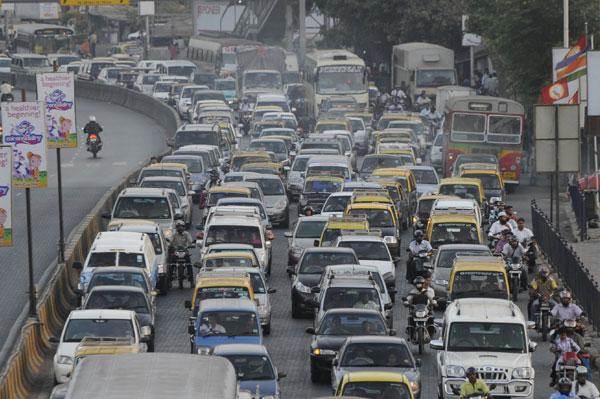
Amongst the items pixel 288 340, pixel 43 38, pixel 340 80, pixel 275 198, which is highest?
pixel 43 38

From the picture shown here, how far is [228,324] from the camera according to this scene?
31.6 meters

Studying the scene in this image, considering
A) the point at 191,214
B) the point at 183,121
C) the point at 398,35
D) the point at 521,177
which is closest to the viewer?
the point at 191,214

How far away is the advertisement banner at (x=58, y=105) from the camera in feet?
135

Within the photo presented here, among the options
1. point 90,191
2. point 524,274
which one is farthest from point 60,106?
point 90,191

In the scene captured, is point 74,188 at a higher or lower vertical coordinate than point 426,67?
lower

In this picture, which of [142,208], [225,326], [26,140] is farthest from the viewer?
[142,208]

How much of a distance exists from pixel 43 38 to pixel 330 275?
346 feet

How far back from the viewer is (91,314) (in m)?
31.6

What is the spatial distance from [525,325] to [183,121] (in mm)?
53481

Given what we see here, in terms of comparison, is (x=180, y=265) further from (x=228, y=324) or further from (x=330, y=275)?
(x=228, y=324)

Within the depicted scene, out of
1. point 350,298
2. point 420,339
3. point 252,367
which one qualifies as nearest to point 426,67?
point 350,298

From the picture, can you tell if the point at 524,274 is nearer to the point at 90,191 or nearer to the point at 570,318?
the point at 570,318

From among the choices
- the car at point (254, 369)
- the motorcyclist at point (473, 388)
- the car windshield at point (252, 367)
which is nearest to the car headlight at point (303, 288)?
the car at point (254, 369)

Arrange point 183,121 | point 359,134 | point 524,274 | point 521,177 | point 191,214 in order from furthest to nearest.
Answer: point 183,121 < point 359,134 < point 521,177 < point 191,214 < point 524,274
